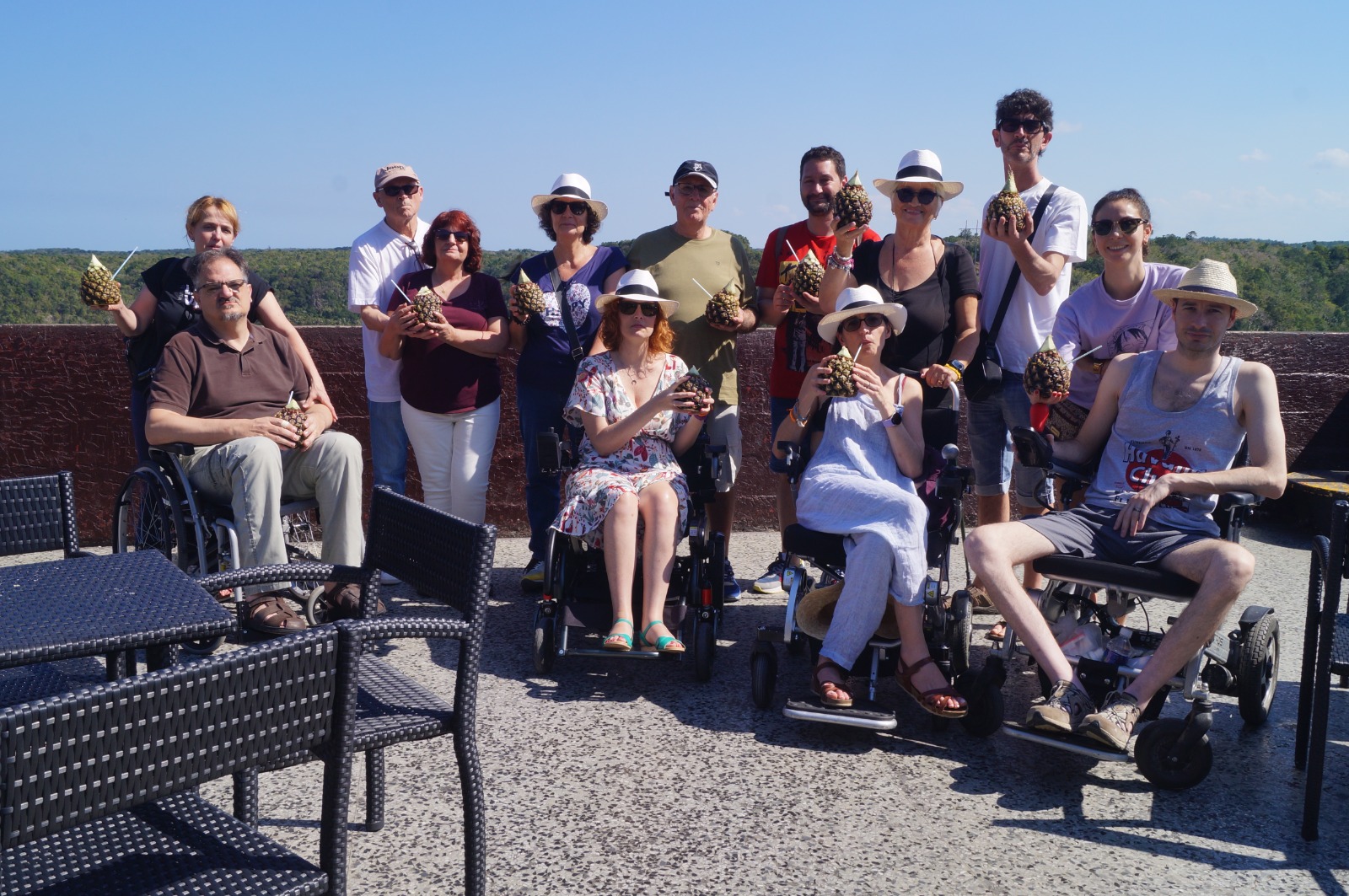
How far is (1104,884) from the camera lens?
9.55 feet

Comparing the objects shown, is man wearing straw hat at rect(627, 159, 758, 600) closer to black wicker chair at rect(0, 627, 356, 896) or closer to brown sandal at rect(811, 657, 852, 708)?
brown sandal at rect(811, 657, 852, 708)

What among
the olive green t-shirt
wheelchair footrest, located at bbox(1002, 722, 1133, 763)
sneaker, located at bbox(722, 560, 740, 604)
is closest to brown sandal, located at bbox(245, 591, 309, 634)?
sneaker, located at bbox(722, 560, 740, 604)

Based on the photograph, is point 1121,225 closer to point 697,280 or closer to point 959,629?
point 959,629

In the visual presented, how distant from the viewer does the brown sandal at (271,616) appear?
4.48 metres

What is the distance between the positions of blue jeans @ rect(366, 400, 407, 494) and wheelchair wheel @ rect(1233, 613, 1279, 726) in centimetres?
388

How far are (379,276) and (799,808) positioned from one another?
340 centimetres

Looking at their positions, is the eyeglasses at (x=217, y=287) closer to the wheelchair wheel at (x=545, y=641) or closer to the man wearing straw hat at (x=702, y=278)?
A: the man wearing straw hat at (x=702, y=278)

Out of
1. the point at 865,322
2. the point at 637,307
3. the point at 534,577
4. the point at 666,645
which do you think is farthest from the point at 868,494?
the point at 534,577

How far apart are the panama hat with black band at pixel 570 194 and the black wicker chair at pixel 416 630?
98.5 inches

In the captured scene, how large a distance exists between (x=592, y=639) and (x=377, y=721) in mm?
2264

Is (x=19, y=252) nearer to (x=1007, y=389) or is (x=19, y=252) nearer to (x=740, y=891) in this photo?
(x=1007, y=389)

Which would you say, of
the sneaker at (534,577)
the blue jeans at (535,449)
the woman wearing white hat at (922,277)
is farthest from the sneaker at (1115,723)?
the sneaker at (534,577)

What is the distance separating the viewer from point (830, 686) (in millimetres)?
3904

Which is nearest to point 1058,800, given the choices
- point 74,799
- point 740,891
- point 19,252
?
point 740,891
